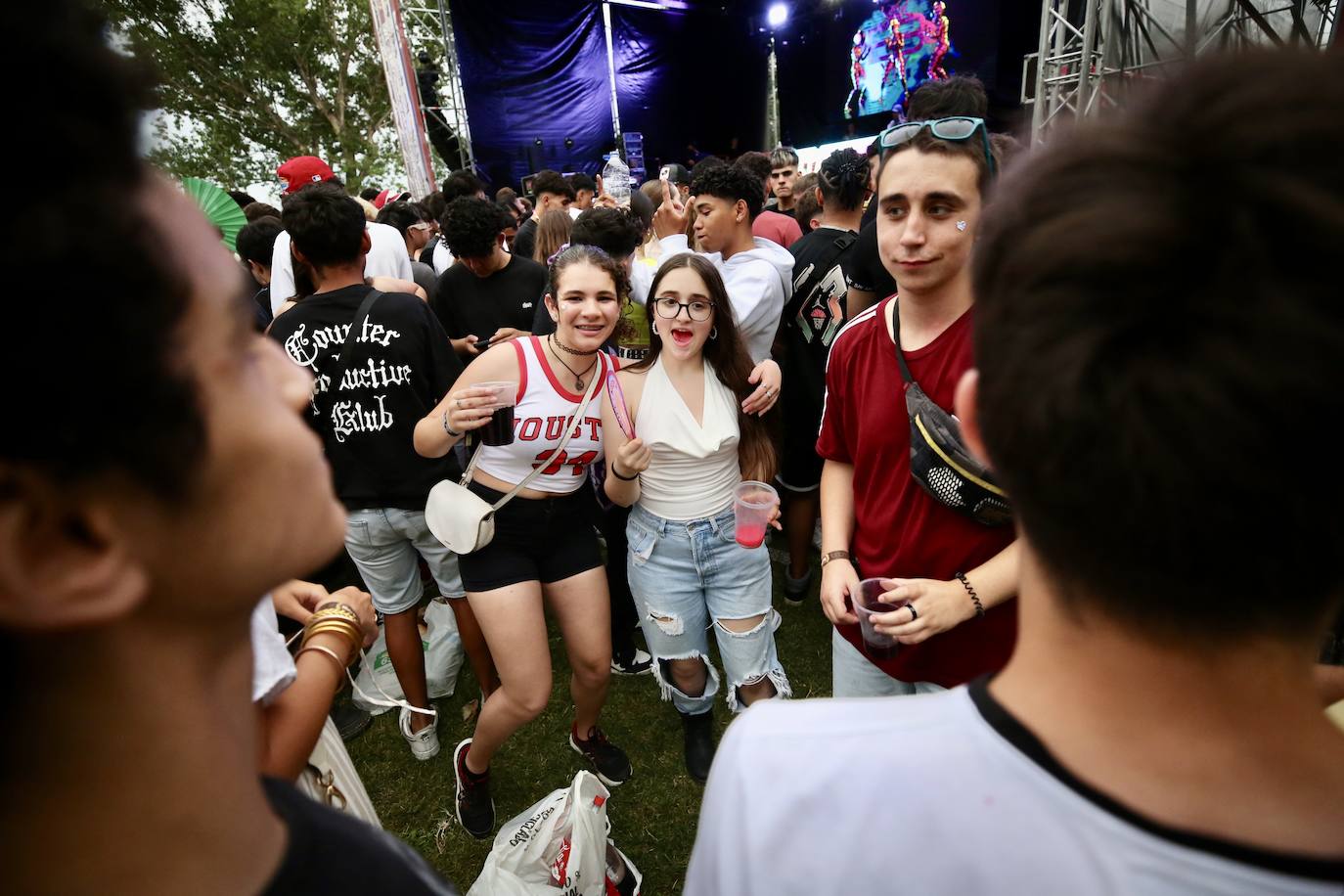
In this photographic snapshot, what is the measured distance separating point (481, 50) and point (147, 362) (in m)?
18.1

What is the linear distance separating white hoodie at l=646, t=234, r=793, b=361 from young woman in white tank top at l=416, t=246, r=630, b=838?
905 mm

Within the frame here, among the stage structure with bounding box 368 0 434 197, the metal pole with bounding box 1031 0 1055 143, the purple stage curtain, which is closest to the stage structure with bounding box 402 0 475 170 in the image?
the purple stage curtain

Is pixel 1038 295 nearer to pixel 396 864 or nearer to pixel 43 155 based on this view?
pixel 43 155

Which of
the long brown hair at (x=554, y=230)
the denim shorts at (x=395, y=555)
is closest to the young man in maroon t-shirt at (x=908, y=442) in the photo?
the denim shorts at (x=395, y=555)

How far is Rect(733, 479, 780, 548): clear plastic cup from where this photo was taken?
238 centimetres

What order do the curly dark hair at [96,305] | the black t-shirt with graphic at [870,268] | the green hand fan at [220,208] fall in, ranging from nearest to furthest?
the curly dark hair at [96,305] < the black t-shirt with graphic at [870,268] < the green hand fan at [220,208]

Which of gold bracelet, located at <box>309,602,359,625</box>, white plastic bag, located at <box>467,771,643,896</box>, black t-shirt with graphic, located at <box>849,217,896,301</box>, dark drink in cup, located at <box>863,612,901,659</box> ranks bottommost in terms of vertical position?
white plastic bag, located at <box>467,771,643,896</box>

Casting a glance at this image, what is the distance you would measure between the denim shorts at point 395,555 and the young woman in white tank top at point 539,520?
1.64ft

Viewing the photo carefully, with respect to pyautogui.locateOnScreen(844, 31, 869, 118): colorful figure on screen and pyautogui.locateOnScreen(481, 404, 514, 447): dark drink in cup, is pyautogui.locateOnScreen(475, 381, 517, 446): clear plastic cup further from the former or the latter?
pyautogui.locateOnScreen(844, 31, 869, 118): colorful figure on screen

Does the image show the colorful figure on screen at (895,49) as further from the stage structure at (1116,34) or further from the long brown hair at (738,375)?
the long brown hair at (738,375)

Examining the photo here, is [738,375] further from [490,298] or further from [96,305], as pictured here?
[96,305]

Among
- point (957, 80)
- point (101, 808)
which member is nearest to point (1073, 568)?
point (101, 808)

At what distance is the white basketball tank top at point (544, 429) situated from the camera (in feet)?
8.32

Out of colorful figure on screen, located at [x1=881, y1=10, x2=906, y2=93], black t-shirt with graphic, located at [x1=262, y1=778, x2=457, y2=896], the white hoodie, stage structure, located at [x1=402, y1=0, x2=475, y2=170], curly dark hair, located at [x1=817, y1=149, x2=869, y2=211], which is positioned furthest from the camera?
colorful figure on screen, located at [x1=881, y1=10, x2=906, y2=93]
